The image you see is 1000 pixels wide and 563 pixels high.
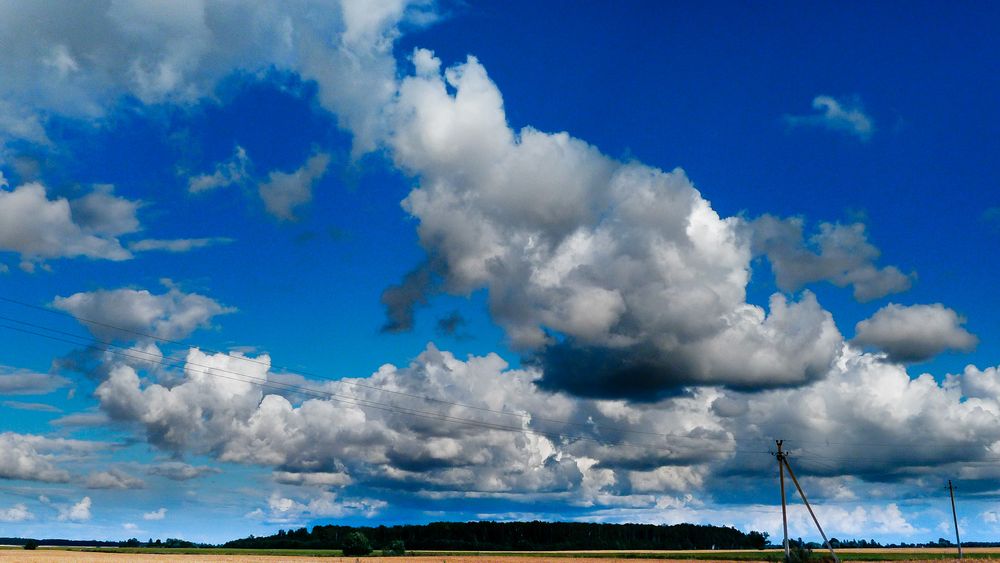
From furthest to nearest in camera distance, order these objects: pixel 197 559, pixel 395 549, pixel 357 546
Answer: pixel 395 549 < pixel 357 546 < pixel 197 559

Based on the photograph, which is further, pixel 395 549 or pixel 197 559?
pixel 395 549

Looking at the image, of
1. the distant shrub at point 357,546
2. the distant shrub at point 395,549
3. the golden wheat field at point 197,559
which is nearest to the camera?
the golden wheat field at point 197,559

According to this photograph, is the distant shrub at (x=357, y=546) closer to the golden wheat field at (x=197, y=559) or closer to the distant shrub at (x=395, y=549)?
the distant shrub at (x=395, y=549)

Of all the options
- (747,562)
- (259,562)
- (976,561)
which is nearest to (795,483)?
(747,562)

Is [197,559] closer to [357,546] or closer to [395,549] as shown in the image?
[357,546]

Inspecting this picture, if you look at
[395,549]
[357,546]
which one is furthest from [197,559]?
[395,549]

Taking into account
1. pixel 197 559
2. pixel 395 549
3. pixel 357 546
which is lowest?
pixel 395 549

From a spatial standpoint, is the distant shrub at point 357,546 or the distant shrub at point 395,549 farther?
the distant shrub at point 395,549

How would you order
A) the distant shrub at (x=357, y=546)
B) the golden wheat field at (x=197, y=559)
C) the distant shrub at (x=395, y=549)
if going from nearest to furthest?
the golden wheat field at (x=197, y=559), the distant shrub at (x=357, y=546), the distant shrub at (x=395, y=549)

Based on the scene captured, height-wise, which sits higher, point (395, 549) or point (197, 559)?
point (197, 559)

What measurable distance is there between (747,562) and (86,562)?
8944cm

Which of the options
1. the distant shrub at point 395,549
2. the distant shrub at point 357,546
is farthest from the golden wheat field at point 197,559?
the distant shrub at point 395,549

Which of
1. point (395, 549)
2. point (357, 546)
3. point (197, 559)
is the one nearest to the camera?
point (197, 559)

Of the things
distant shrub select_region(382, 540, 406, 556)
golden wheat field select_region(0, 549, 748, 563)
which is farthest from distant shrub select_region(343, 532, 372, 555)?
golden wheat field select_region(0, 549, 748, 563)
